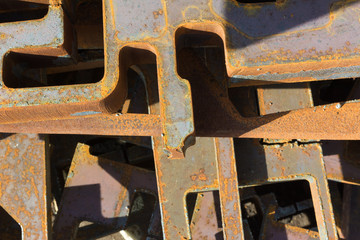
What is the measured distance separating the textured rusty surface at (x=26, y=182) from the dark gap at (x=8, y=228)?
54 cm

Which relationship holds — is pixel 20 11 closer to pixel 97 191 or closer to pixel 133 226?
pixel 97 191

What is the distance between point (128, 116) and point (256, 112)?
106 cm

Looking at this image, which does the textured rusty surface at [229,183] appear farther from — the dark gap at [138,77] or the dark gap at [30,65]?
the dark gap at [30,65]

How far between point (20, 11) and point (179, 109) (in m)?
1.35

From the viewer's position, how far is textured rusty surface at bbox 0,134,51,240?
90.2 inches

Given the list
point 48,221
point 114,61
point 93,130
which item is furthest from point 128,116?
point 48,221

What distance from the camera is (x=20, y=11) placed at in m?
2.05

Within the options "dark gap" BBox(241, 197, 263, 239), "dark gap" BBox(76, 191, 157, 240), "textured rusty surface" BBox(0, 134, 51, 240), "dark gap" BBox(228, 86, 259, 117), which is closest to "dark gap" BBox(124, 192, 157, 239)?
"dark gap" BBox(76, 191, 157, 240)

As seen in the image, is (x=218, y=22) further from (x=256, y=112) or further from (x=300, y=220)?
(x=300, y=220)

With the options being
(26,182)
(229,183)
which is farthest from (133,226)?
(229,183)

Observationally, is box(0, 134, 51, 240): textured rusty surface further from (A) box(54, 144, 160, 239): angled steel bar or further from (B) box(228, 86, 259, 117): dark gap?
(B) box(228, 86, 259, 117): dark gap

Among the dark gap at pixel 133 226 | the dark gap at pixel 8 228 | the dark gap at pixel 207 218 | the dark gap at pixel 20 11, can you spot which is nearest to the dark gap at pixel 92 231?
the dark gap at pixel 133 226

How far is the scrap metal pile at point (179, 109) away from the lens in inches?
66.8

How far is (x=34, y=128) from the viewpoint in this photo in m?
1.93
